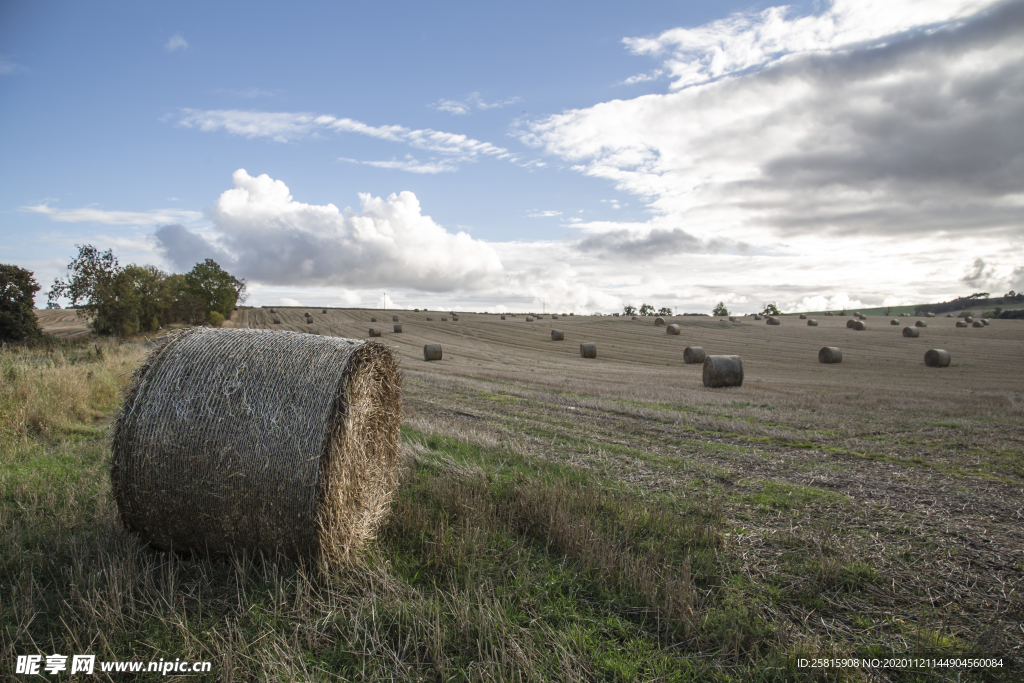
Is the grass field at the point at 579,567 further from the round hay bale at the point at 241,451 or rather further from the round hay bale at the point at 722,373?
the round hay bale at the point at 722,373

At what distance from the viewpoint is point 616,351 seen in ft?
108

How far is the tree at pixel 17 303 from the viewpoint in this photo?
29.1 m

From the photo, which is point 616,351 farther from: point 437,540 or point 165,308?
point 165,308

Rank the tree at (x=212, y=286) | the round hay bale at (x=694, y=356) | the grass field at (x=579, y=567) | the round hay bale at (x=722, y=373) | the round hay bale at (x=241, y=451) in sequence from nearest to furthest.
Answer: the grass field at (x=579, y=567) → the round hay bale at (x=241, y=451) → the round hay bale at (x=722, y=373) → the round hay bale at (x=694, y=356) → the tree at (x=212, y=286)

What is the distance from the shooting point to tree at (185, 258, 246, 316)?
69.1m

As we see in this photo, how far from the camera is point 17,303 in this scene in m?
29.9

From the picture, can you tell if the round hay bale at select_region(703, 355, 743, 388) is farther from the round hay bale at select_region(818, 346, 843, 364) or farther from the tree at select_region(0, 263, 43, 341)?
the tree at select_region(0, 263, 43, 341)

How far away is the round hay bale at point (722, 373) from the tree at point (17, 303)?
35193mm

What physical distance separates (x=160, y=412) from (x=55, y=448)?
4784 millimetres

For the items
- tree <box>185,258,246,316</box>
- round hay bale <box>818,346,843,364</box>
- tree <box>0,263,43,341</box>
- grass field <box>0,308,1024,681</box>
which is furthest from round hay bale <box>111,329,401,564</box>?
tree <box>185,258,246,316</box>

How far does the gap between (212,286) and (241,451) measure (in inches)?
3040

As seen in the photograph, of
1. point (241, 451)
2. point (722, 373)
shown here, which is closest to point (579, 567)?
point (241, 451)

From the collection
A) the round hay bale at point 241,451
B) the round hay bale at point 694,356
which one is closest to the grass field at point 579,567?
the round hay bale at point 241,451

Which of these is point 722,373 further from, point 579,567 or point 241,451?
point 241,451
